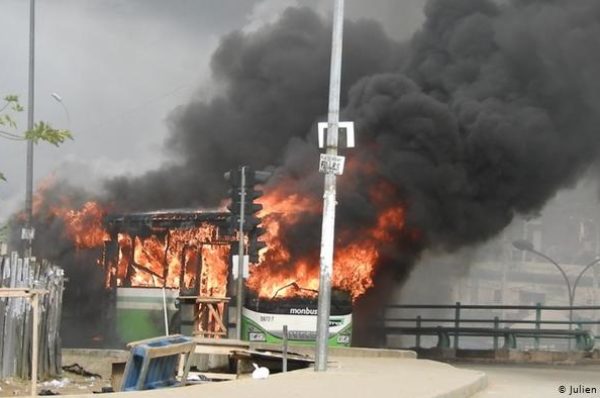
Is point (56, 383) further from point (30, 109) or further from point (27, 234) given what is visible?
point (30, 109)

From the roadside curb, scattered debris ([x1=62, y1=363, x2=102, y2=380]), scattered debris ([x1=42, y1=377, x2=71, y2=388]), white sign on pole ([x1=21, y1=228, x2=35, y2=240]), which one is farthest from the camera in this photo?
white sign on pole ([x1=21, y1=228, x2=35, y2=240])

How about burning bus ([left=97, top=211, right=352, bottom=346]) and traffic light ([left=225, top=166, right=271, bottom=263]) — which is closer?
traffic light ([left=225, top=166, right=271, bottom=263])

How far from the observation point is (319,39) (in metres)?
28.5

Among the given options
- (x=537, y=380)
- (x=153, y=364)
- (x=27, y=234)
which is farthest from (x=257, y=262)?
(x=27, y=234)

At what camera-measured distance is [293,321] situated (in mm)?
17938

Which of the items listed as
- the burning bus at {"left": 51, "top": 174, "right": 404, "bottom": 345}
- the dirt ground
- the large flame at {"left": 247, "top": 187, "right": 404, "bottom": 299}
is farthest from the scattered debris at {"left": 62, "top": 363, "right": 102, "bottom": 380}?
the large flame at {"left": 247, "top": 187, "right": 404, "bottom": 299}

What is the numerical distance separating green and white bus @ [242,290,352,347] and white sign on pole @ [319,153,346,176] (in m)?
6.08

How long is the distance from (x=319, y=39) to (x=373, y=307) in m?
8.94

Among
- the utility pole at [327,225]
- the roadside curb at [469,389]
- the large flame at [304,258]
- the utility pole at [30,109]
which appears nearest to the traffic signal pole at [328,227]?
the utility pole at [327,225]

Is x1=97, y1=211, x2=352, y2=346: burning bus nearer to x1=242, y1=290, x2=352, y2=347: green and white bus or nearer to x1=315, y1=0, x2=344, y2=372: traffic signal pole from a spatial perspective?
x1=242, y1=290, x2=352, y2=347: green and white bus

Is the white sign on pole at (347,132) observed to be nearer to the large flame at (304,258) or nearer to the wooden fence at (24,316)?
the wooden fence at (24,316)

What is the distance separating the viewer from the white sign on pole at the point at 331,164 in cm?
1223

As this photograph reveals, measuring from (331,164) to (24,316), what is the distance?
484 centimetres

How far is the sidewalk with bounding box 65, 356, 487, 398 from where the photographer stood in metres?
9.38
